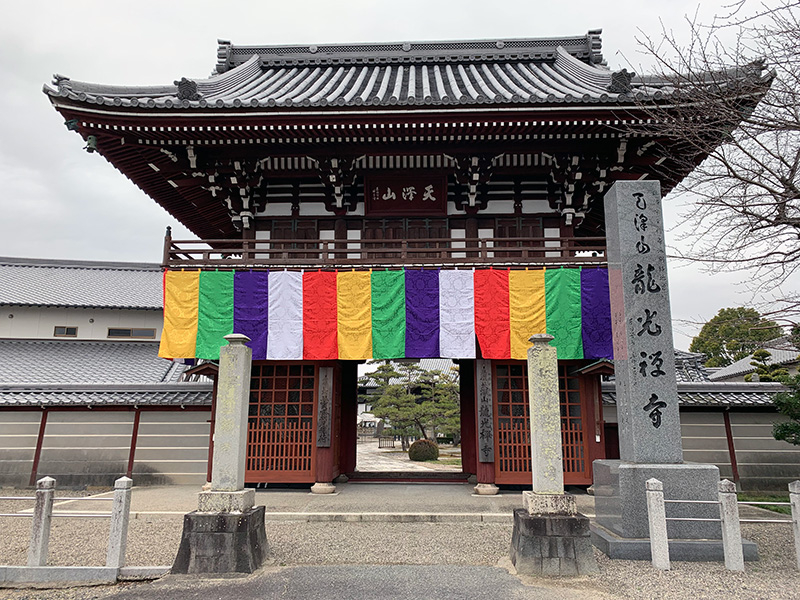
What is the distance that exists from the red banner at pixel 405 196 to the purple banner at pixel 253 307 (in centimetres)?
310

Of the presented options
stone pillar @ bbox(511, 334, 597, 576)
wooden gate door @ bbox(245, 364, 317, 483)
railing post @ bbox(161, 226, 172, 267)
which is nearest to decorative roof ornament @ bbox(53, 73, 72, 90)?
railing post @ bbox(161, 226, 172, 267)

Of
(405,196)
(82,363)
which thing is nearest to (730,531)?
(405,196)

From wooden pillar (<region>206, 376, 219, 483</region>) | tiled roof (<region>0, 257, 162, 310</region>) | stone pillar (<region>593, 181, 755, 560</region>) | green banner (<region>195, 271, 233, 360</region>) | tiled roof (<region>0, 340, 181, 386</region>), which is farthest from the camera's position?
tiled roof (<region>0, 257, 162, 310</region>)

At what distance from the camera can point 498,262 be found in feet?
36.0

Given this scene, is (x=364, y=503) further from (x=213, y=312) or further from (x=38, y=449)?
(x=38, y=449)

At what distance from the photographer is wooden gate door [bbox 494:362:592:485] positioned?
1055 centimetres

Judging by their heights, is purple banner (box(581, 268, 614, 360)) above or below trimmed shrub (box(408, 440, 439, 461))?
above

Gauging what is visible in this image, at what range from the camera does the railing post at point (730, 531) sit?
578 centimetres

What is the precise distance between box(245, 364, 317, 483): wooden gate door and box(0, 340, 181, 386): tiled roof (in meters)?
5.17

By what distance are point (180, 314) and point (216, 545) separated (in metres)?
6.11

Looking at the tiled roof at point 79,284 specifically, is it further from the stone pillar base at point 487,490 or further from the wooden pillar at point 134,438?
the stone pillar base at point 487,490

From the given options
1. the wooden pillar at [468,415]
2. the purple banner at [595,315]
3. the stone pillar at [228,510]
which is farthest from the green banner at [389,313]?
the stone pillar at [228,510]

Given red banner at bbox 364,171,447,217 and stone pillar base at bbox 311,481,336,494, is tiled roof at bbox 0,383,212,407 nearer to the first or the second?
stone pillar base at bbox 311,481,336,494

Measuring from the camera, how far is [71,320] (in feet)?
55.2
